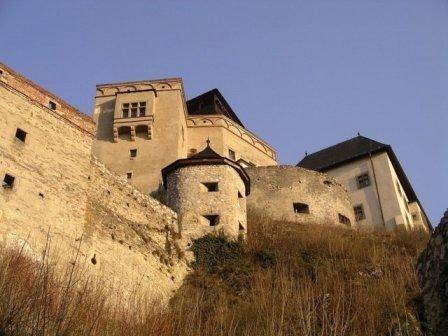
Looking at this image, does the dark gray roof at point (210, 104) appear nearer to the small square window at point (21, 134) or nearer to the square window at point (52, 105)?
the square window at point (52, 105)

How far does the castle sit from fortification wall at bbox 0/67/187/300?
0.03 metres

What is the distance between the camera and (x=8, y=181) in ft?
49.0

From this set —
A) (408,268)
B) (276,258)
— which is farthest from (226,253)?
(408,268)

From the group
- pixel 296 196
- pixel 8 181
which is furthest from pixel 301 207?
pixel 8 181

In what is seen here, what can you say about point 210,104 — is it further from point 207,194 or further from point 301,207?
point 207,194

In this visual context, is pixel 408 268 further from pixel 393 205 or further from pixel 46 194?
pixel 393 205

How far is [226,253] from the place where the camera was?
19828 millimetres

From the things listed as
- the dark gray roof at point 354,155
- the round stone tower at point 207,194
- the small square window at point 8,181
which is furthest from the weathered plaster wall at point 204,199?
the dark gray roof at point 354,155

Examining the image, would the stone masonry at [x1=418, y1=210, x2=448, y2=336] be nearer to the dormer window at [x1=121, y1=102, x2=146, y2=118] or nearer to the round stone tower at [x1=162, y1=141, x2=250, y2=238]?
the round stone tower at [x1=162, y1=141, x2=250, y2=238]

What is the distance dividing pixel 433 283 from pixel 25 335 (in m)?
5.58

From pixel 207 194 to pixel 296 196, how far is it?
8864 mm

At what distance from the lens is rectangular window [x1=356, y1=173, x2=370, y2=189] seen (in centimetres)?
3469

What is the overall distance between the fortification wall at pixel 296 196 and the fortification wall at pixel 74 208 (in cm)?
992

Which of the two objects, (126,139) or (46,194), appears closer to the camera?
(46,194)
